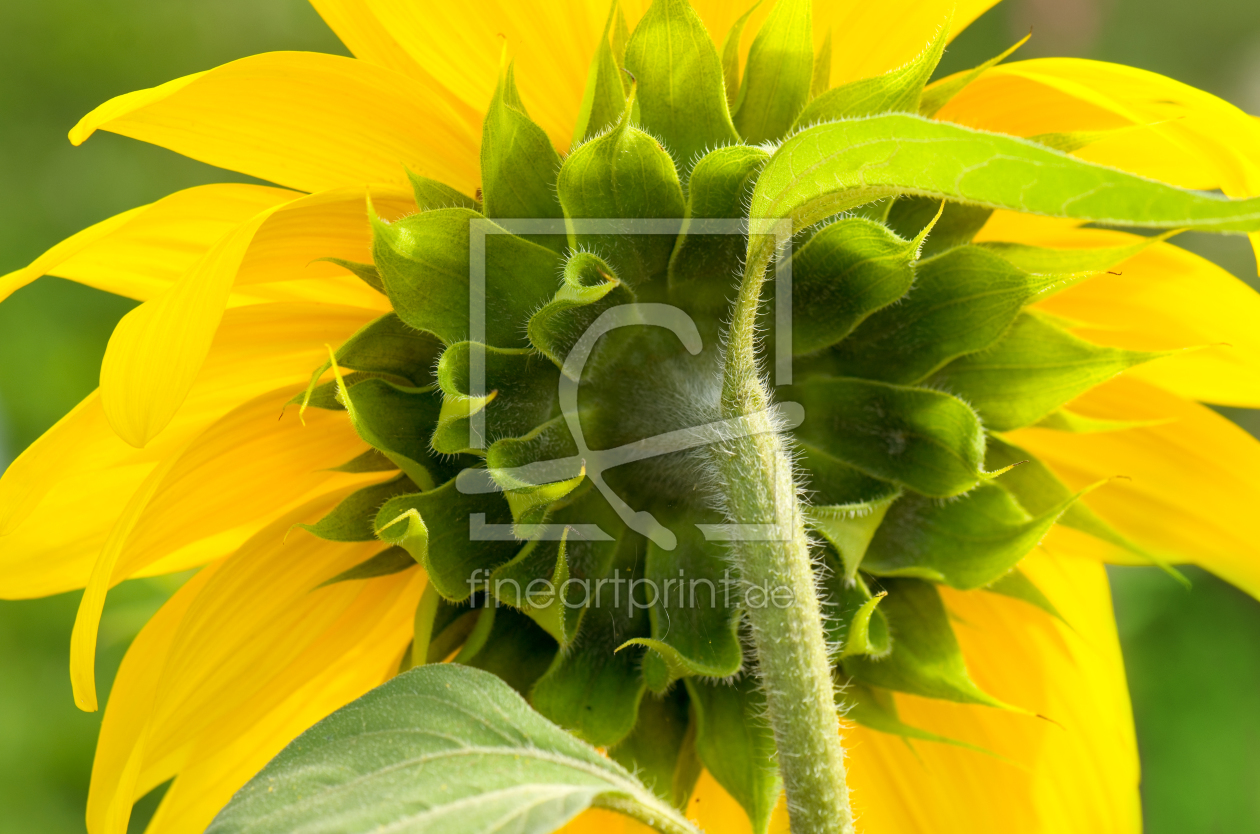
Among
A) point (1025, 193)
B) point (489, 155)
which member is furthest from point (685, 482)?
point (1025, 193)

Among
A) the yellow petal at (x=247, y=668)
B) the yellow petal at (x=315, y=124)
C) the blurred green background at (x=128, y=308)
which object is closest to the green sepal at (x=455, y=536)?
the yellow petal at (x=247, y=668)

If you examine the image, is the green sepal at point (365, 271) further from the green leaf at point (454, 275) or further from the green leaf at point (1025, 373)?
the green leaf at point (1025, 373)

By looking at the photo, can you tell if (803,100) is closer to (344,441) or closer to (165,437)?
(344,441)

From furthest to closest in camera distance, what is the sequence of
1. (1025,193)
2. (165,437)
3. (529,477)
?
(165,437) < (529,477) < (1025,193)

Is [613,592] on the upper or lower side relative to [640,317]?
lower

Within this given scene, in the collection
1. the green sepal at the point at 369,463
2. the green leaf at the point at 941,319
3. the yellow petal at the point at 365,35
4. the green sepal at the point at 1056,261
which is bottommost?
the green sepal at the point at 369,463

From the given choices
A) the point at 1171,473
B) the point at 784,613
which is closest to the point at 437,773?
the point at 784,613
